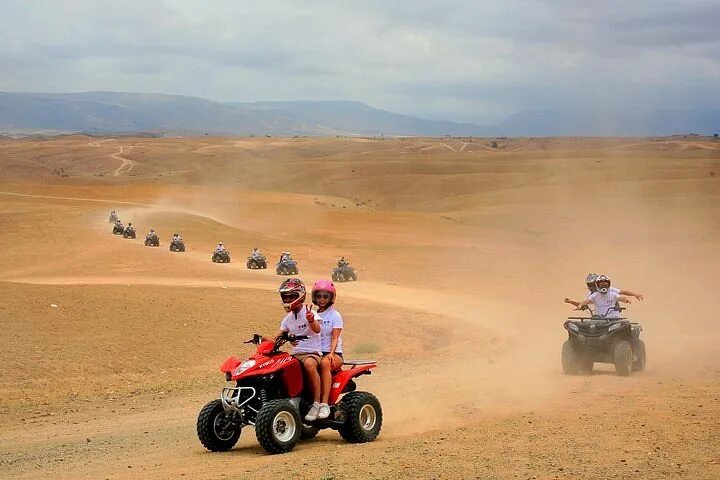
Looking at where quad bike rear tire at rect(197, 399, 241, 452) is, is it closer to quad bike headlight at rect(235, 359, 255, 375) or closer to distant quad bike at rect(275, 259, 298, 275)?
quad bike headlight at rect(235, 359, 255, 375)

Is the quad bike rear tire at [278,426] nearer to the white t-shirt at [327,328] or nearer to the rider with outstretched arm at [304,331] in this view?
the rider with outstretched arm at [304,331]

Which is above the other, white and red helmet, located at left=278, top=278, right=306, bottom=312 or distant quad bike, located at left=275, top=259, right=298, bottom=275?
distant quad bike, located at left=275, top=259, right=298, bottom=275

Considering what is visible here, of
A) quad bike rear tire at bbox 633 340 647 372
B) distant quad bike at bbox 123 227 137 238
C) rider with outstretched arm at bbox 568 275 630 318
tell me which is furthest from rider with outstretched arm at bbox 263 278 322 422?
distant quad bike at bbox 123 227 137 238

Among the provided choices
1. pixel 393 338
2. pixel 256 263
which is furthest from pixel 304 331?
pixel 256 263

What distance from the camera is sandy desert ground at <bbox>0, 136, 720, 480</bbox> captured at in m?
11.1

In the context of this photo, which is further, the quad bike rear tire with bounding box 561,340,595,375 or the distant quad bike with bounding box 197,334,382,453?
the quad bike rear tire with bounding box 561,340,595,375

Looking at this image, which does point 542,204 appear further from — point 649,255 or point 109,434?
point 109,434

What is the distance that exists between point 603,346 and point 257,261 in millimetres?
28810

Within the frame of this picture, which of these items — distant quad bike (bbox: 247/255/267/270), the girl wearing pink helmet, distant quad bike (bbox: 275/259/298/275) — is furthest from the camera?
distant quad bike (bbox: 247/255/267/270)

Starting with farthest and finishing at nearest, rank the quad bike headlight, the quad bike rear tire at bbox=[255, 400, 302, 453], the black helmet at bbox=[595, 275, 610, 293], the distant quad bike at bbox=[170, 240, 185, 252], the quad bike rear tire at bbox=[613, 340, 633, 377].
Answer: the distant quad bike at bbox=[170, 240, 185, 252] < the black helmet at bbox=[595, 275, 610, 293] < the quad bike rear tire at bbox=[613, 340, 633, 377] < the quad bike headlight < the quad bike rear tire at bbox=[255, 400, 302, 453]

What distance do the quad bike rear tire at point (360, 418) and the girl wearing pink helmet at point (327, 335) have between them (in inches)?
11.7

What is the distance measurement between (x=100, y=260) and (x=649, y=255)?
29654 mm

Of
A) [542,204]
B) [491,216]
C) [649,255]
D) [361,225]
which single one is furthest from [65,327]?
[542,204]

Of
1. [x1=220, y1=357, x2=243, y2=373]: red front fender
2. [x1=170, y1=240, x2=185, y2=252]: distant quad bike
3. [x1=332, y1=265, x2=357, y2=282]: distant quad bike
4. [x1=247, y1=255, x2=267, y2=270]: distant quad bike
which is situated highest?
[x1=170, y1=240, x2=185, y2=252]: distant quad bike
